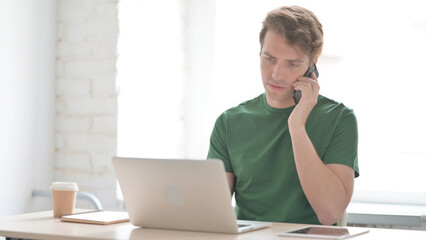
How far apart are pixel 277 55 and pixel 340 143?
354 mm

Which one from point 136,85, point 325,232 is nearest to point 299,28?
point 325,232

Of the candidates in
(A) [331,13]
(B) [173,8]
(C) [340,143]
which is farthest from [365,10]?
(C) [340,143]

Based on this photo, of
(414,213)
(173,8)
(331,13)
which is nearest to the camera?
(414,213)

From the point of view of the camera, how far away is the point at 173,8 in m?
3.30

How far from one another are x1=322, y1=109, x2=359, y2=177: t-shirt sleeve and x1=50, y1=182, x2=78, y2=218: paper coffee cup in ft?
2.68

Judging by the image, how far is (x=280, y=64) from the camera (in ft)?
6.98

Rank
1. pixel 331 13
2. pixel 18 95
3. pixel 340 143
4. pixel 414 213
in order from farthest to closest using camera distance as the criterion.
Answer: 1. pixel 331 13
2. pixel 18 95
3. pixel 414 213
4. pixel 340 143

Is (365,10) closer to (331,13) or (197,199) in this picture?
(331,13)

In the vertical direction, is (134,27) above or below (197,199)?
above

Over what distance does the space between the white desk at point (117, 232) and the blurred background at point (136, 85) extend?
1.11 m

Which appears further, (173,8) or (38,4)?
(173,8)

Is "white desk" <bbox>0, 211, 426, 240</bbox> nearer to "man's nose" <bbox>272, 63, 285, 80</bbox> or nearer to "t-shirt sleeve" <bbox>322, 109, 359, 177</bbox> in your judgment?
"t-shirt sleeve" <bbox>322, 109, 359, 177</bbox>

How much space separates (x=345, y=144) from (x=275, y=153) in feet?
0.79

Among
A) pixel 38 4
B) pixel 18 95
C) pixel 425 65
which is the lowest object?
pixel 18 95
